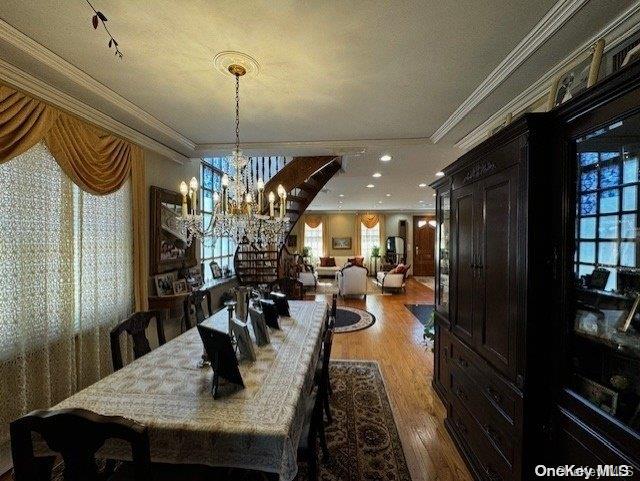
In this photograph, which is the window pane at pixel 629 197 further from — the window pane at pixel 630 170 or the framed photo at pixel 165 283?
the framed photo at pixel 165 283

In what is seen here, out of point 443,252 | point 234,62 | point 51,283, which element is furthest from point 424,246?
point 51,283

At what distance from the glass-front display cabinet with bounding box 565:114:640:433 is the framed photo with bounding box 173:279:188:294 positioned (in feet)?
11.6

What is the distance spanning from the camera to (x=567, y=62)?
1.70m

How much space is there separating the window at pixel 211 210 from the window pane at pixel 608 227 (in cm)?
419

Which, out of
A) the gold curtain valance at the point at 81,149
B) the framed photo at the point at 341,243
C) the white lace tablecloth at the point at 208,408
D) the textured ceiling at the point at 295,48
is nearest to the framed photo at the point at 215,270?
the gold curtain valance at the point at 81,149

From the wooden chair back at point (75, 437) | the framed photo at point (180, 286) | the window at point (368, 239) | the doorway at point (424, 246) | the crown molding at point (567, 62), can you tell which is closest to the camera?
the wooden chair back at point (75, 437)

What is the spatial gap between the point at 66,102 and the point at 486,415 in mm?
3573

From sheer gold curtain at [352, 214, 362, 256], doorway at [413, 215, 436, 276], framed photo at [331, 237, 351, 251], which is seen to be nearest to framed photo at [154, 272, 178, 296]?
framed photo at [331, 237, 351, 251]

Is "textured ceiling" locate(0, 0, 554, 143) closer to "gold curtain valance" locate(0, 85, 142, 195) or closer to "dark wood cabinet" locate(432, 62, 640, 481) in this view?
"gold curtain valance" locate(0, 85, 142, 195)

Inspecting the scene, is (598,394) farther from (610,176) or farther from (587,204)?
(610,176)

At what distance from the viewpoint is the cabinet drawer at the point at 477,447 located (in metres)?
1.64

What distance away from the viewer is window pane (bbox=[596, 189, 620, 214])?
1.22m

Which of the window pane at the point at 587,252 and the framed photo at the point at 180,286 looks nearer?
the window pane at the point at 587,252

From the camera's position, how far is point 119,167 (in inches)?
106
